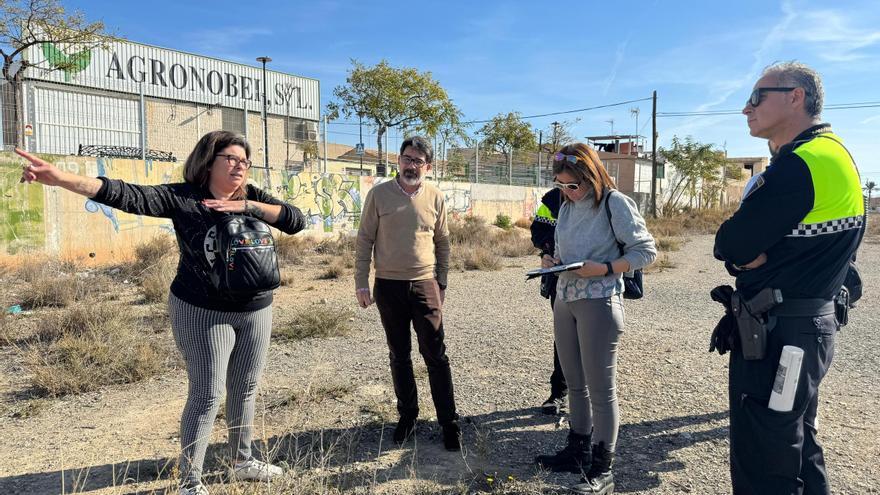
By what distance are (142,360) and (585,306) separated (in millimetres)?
3735

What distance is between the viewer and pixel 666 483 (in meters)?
3.11

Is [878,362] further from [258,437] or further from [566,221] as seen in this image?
[258,437]

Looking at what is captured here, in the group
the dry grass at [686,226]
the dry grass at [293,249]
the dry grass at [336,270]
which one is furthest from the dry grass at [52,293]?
the dry grass at [686,226]

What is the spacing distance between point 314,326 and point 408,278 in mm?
3100

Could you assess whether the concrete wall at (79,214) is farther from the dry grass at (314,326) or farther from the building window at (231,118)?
the building window at (231,118)

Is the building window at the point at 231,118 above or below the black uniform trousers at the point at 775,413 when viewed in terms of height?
above

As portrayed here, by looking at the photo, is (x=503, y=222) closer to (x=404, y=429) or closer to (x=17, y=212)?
(x=17, y=212)

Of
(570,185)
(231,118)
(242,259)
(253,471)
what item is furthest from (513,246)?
(231,118)

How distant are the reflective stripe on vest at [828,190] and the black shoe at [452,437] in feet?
7.07

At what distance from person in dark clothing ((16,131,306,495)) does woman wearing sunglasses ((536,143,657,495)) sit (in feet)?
5.08

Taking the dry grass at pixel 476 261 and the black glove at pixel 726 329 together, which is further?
the dry grass at pixel 476 261

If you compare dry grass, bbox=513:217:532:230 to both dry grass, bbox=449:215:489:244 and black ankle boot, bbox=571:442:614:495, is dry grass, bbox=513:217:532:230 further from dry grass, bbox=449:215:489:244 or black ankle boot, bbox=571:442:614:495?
black ankle boot, bbox=571:442:614:495

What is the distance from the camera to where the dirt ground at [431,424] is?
3064mm

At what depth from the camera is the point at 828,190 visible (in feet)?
6.72
